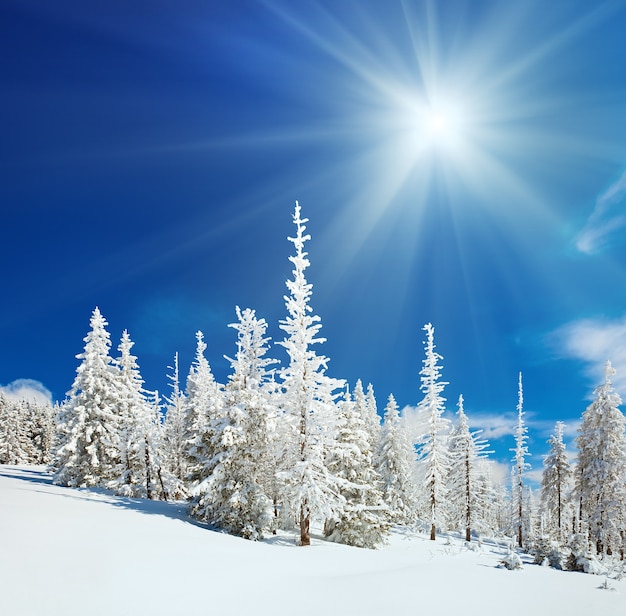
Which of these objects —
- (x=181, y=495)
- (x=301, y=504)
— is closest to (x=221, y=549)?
(x=301, y=504)

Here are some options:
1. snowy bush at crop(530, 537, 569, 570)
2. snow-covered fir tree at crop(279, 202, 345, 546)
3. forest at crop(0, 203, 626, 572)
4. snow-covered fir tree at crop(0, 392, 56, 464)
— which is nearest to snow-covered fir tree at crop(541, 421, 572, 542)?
forest at crop(0, 203, 626, 572)

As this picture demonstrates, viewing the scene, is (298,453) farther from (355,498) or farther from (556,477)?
(556,477)

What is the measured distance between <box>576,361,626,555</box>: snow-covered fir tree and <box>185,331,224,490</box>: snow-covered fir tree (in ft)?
105

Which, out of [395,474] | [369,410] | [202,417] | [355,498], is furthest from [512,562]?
[369,410]

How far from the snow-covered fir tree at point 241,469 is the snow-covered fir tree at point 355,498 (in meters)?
4.44

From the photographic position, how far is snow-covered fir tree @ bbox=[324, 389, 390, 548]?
976 inches

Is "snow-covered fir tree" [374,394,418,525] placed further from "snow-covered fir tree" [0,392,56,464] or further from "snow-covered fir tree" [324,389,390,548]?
"snow-covered fir tree" [0,392,56,464]

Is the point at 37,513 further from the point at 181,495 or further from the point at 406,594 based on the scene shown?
the point at 181,495

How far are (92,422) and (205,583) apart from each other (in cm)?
2783

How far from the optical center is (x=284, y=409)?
22.2 metres

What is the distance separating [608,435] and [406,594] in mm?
34345

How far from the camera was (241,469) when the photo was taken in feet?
70.3

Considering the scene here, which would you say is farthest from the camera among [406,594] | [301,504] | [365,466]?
[365,466]

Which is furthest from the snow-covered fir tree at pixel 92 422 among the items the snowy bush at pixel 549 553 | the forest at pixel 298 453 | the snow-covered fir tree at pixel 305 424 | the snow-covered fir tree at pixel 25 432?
the snow-covered fir tree at pixel 25 432
